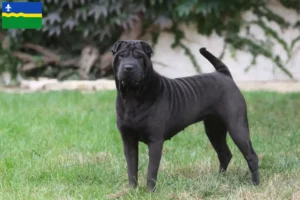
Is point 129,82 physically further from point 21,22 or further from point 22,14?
point 21,22

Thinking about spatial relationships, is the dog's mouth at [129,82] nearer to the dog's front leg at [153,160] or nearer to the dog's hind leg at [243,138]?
the dog's front leg at [153,160]

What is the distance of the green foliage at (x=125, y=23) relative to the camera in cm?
1073

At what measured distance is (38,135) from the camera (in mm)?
5645

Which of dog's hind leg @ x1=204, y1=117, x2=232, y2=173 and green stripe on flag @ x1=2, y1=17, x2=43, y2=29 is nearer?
dog's hind leg @ x1=204, y1=117, x2=232, y2=173

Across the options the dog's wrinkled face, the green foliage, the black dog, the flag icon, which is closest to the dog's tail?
the black dog

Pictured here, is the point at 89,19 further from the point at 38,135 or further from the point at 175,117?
the point at 175,117

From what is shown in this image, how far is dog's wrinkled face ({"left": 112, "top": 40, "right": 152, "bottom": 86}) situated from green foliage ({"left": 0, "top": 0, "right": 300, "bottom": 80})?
6946mm

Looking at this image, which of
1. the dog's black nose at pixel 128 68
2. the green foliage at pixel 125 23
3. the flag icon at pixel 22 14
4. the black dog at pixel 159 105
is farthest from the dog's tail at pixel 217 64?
the green foliage at pixel 125 23

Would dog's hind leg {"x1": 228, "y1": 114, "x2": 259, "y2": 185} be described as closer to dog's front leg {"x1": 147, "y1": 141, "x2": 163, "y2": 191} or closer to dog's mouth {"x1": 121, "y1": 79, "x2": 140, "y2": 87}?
dog's front leg {"x1": 147, "y1": 141, "x2": 163, "y2": 191}

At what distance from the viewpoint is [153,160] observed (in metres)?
3.79

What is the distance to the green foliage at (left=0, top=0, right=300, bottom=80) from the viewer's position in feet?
35.2

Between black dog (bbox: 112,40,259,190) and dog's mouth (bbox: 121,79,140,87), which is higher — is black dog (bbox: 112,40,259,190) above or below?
below

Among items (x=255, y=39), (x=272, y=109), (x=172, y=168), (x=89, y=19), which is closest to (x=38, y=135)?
(x=172, y=168)

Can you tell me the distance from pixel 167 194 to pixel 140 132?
43 centimetres
